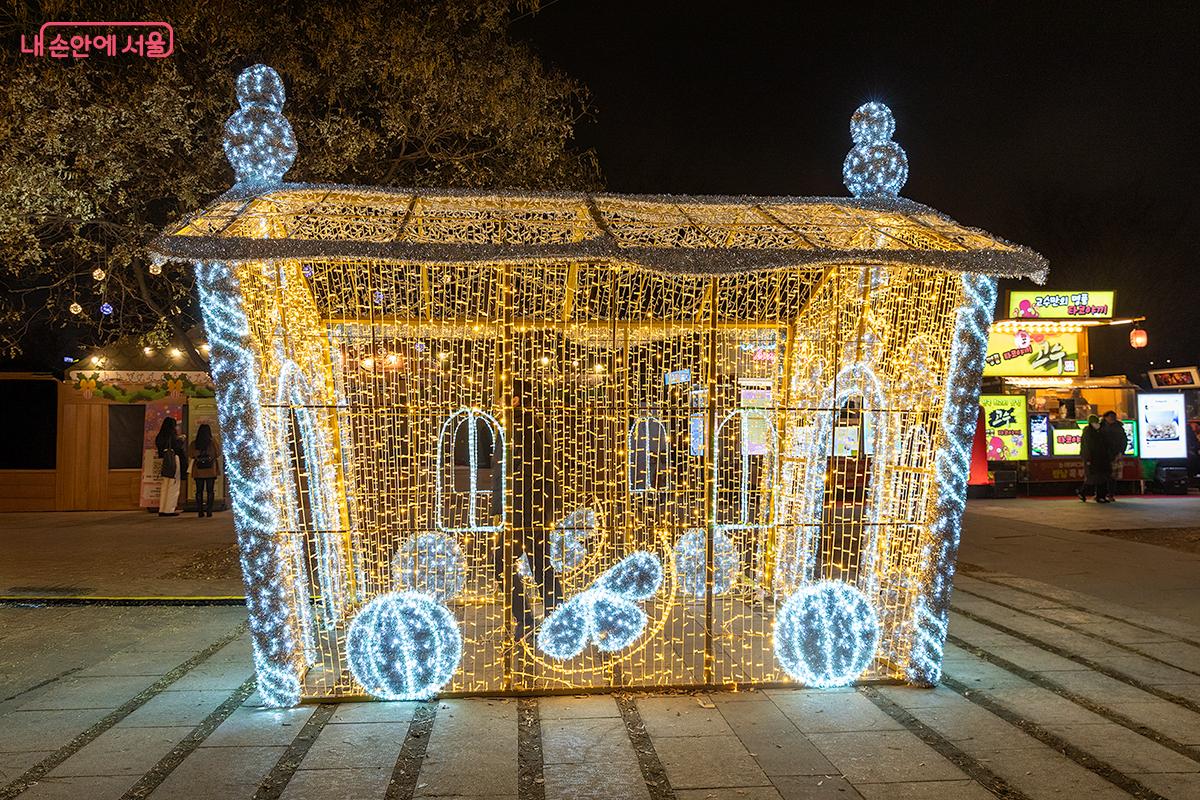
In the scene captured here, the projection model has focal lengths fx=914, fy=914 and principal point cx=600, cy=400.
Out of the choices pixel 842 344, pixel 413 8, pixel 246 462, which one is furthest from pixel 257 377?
pixel 413 8

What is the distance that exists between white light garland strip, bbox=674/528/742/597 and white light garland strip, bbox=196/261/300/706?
10.2 ft

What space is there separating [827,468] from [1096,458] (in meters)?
11.9

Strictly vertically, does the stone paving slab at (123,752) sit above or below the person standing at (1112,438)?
below

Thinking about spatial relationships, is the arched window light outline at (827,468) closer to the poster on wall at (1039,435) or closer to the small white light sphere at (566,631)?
the small white light sphere at (566,631)

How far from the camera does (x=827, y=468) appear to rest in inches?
243

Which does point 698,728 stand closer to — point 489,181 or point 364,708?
point 364,708

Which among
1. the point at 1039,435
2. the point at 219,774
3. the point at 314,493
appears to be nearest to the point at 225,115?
the point at 314,493

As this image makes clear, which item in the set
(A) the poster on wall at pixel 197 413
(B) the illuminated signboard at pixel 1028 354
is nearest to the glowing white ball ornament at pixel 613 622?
(A) the poster on wall at pixel 197 413

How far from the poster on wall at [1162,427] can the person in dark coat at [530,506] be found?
617 inches

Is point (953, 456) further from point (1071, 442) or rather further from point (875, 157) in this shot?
point (1071, 442)

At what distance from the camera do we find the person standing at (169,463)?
14.0 meters

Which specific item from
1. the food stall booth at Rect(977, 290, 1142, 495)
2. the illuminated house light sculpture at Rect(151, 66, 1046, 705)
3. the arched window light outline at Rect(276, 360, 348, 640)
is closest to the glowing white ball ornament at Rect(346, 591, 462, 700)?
the illuminated house light sculpture at Rect(151, 66, 1046, 705)

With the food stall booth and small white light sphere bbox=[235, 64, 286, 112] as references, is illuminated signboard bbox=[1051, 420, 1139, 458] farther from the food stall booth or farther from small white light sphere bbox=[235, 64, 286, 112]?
small white light sphere bbox=[235, 64, 286, 112]

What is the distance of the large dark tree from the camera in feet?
26.9
